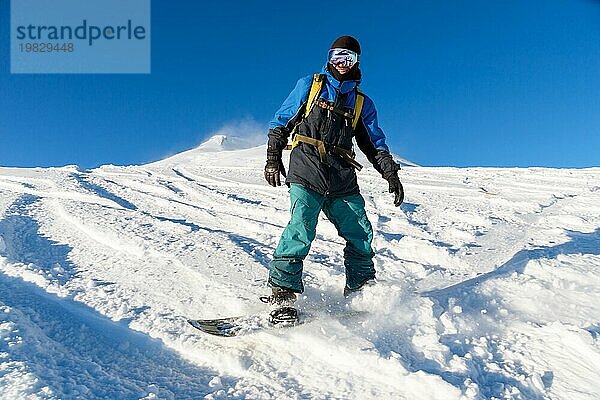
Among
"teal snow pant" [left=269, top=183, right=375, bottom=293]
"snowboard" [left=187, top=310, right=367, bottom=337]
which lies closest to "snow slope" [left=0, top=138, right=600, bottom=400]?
"snowboard" [left=187, top=310, right=367, bottom=337]

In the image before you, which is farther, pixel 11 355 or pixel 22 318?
pixel 22 318

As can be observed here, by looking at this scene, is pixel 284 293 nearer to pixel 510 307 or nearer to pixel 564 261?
pixel 510 307

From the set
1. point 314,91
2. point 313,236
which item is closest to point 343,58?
point 314,91

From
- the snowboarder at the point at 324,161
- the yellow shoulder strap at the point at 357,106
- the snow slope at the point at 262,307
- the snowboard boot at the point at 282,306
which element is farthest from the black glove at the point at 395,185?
the snowboard boot at the point at 282,306

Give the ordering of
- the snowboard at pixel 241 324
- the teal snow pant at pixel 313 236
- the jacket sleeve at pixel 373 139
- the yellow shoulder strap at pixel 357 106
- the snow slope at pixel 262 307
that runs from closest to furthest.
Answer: the snow slope at pixel 262 307
the snowboard at pixel 241 324
the teal snow pant at pixel 313 236
the yellow shoulder strap at pixel 357 106
the jacket sleeve at pixel 373 139

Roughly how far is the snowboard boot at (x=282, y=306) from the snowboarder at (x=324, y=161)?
6cm

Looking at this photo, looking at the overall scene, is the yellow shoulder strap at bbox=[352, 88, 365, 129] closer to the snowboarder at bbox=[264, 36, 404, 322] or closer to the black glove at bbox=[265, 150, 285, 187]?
the snowboarder at bbox=[264, 36, 404, 322]

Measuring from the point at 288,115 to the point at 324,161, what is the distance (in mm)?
461

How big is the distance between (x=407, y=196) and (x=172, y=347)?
750 centimetres

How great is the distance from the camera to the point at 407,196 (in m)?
9.30

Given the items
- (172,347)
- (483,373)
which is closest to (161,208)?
(172,347)

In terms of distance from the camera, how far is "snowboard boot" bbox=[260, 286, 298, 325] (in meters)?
2.67

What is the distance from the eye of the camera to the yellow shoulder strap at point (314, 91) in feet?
10.5

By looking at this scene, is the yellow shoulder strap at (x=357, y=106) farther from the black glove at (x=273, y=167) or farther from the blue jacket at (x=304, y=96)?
the black glove at (x=273, y=167)
